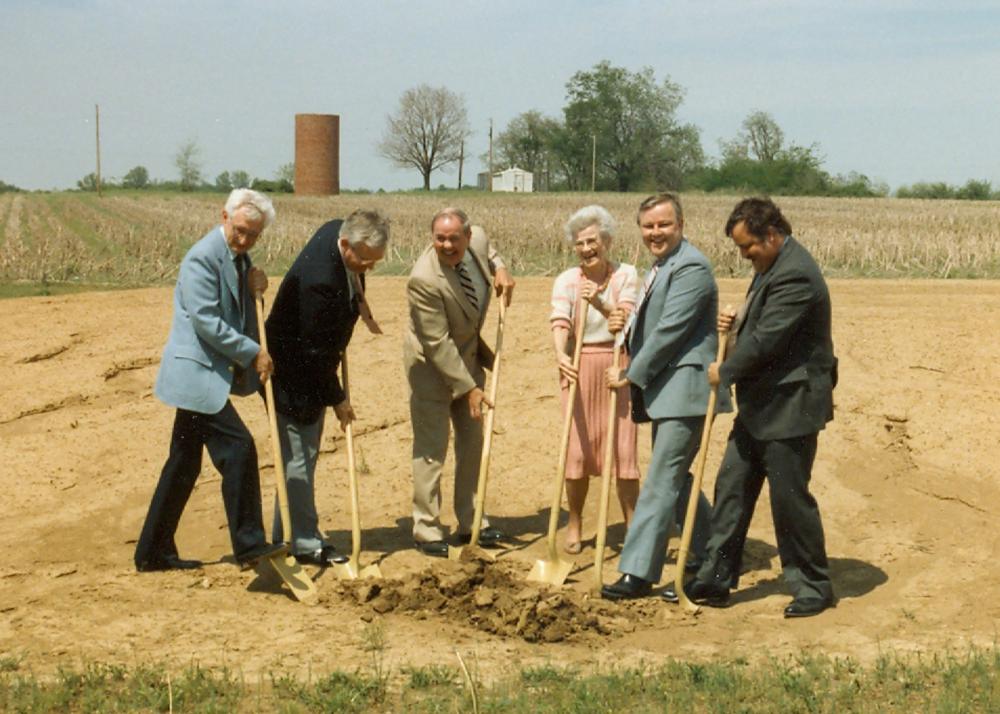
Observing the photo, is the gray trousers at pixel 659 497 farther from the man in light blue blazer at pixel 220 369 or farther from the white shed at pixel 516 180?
the white shed at pixel 516 180

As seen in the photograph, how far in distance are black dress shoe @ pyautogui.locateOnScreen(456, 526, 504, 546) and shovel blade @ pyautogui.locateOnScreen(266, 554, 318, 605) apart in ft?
4.29

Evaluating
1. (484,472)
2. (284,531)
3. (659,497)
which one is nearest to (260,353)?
(284,531)

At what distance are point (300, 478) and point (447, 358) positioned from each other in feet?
3.52

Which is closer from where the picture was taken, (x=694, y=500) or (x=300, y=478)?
(x=694, y=500)

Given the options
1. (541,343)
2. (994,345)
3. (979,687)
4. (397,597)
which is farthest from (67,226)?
(979,687)

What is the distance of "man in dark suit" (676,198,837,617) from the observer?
655cm

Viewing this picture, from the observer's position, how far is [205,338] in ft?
23.0

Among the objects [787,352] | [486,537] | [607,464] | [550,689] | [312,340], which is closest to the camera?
[550,689]

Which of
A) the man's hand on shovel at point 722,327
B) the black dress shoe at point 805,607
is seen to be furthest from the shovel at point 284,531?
the black dress shoe at point 805,607

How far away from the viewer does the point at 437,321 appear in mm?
7629

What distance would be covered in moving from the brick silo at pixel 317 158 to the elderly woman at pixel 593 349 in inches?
2588

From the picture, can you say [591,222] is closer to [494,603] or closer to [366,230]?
[366,230]

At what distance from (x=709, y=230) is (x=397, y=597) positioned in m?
19.3

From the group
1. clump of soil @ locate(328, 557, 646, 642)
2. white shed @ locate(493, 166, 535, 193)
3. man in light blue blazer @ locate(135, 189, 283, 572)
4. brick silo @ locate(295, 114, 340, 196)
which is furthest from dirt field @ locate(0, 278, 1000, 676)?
white shed @ locate(493, 166, 535, 193)
